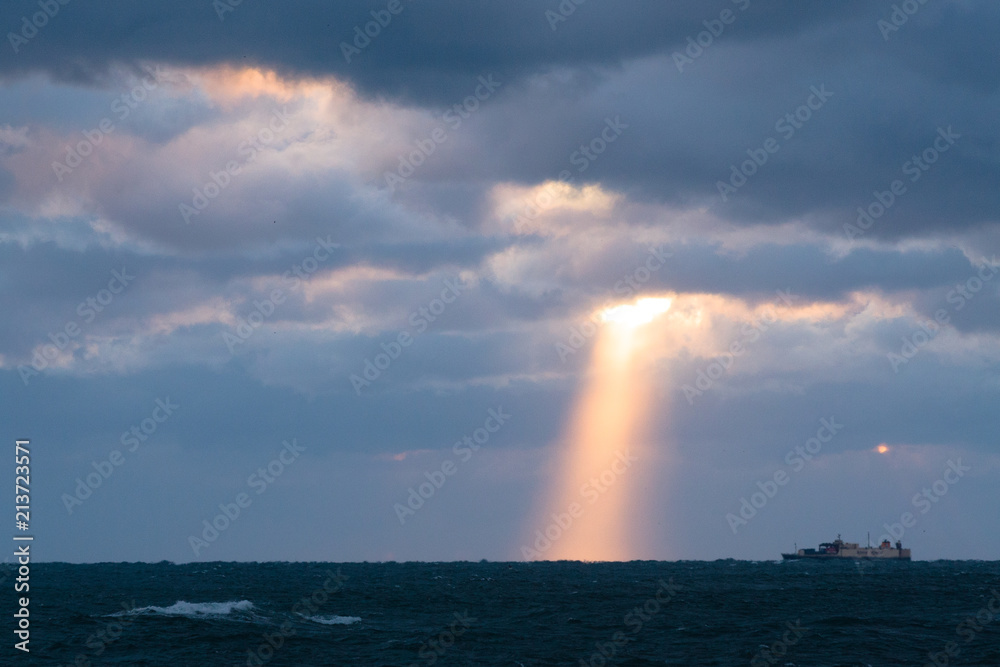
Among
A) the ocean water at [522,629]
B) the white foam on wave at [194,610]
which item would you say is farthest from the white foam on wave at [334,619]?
the white foam on wave at [194,610]

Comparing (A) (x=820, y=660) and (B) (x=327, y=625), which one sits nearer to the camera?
(A) (x=820, y=660)

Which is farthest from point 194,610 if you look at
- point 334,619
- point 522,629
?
point 522,629

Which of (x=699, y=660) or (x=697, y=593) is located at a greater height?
(x=697, y=593)

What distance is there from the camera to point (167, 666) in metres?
59.9

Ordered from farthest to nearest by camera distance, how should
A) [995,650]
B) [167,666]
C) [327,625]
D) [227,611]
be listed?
1. [227,611]
2. [327,625]
3. [995,650]
4. [167,666]

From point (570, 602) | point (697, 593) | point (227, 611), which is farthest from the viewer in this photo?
point (697, 593)

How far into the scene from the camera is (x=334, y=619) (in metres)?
86.2

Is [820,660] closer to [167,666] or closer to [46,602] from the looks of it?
[167,666]

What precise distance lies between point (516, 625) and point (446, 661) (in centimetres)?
2035

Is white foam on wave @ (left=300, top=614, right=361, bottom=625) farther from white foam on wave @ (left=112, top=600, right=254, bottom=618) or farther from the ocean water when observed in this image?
white foam on wave @ (left=112, top=600, right=254, bottom=618)

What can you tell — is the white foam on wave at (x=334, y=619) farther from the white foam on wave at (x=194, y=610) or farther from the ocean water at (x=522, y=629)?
the white foam on wave at (x=194, y=610)

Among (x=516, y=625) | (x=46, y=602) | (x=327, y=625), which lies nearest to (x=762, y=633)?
(x=516, y=625)

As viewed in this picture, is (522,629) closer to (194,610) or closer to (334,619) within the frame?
(334,619)

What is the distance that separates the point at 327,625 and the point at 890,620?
4475cm
